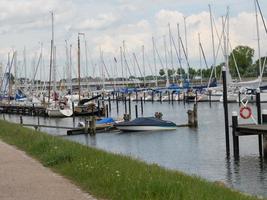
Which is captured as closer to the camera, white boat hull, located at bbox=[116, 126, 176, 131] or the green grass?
the green grass

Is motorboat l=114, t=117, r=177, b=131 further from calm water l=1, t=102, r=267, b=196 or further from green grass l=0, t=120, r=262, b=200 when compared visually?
green grass l=0, t=120, r=262, b=200

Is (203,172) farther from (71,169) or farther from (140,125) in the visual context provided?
(140,125)

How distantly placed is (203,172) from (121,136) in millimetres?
24807

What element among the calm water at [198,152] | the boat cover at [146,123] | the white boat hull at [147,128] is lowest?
the calm water at [198,152]

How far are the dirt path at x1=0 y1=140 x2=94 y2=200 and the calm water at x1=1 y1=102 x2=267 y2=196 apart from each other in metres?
8.59

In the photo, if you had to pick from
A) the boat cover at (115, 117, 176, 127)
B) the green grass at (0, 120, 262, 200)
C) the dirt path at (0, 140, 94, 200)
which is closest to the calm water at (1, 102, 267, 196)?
the boat cover at (115, 117, 176, 127)

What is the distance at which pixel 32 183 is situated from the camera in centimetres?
1468

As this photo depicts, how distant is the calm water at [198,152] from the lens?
26.3 meters

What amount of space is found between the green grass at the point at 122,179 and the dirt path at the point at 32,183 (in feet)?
1.17

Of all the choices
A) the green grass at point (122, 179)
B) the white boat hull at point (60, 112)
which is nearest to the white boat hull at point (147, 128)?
the green grass at point (122, 179)

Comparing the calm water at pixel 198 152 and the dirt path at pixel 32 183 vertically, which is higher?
the dirt path at pixel 32 183

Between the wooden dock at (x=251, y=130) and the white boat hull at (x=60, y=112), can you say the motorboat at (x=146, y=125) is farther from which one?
the white boat hull at (x=60, y=112)

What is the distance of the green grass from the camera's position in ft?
39.0

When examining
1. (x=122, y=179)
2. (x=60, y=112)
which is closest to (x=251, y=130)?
(x=122, y=179)
